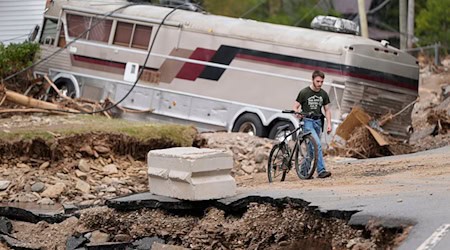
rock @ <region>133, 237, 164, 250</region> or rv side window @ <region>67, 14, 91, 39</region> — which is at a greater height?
rv side window @ <region>67, 14, 91, 39</region>

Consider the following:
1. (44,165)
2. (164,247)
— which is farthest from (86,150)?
(164,247)

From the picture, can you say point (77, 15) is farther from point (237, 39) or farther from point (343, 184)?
point (343, 184)

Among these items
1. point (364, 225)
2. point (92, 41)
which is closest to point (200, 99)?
point (92, 41)

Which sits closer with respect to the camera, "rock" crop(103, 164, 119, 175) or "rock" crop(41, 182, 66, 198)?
"rock" crop(41, 182, 66, 198)

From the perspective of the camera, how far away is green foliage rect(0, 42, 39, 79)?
2912cm

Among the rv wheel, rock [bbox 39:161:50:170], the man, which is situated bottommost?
rock [bbox 39:161:50:170]

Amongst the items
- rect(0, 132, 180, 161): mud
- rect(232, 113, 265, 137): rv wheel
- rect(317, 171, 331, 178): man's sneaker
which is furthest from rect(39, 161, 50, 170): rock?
rect(232, 113, 265, 137): rv wheel

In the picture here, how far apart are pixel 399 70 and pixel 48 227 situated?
13.4 metres

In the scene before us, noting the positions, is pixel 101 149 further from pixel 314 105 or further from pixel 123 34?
pixel 123 34

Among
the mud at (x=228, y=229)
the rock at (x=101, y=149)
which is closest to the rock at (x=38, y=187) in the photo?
the rock at (x=101, y=149)

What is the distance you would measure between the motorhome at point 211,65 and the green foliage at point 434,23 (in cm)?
1561

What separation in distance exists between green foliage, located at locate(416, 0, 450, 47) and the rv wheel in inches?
679

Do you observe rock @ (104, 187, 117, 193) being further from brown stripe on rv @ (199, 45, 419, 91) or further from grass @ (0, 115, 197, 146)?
brown stripe on rv @ (199, 45, 419, 91)

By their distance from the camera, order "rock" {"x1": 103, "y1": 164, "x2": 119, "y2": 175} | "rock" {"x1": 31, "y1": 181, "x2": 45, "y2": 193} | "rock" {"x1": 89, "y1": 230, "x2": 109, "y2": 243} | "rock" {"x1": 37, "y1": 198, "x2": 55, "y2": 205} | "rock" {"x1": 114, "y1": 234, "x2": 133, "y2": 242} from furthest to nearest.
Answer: "rock" {"x1": 103, "y1": 164, "x2": 119, "y2": 175}
"rock" {"x1": 31, "y1": 181, "x2": 45, "y2": 193}
"rock" {"x1": 37, "y1": 198, "x2": 55, "y2": 205}
"rock" {"x1": 89, "y1": 230, "x2": 109, "y2": 243}
"rock" {"x1": 114, "y1": 234, "x2": 133, "y2": 242}
